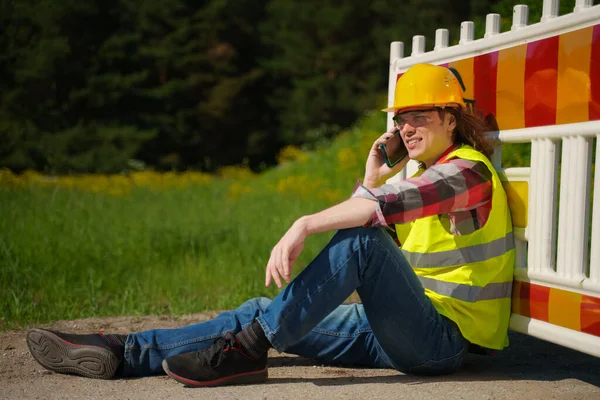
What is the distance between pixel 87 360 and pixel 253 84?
102 ft

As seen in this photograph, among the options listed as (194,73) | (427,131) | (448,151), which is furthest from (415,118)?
(194,73)

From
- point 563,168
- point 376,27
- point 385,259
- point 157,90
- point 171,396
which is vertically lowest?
point 171,396

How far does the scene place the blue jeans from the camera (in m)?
2.57

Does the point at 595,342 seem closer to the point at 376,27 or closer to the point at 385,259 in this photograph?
the point at 385,259

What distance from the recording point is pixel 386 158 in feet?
10.9

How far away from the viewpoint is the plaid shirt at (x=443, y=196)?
253cm

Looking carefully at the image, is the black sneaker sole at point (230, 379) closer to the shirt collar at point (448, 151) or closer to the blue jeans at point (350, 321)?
the blue jeans at point (350, 321)

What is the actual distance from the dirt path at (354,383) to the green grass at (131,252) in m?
1.15

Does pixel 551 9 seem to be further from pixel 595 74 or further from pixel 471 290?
pixel 471 290

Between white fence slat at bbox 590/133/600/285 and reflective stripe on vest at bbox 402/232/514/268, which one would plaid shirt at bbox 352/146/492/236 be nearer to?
reflective stripe on vest at bbox 402/232/514/268

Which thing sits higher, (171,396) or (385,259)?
(385,259)

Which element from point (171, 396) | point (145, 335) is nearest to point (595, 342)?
point (171, 396)

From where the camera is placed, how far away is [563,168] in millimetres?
2650

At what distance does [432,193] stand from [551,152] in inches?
19.8
